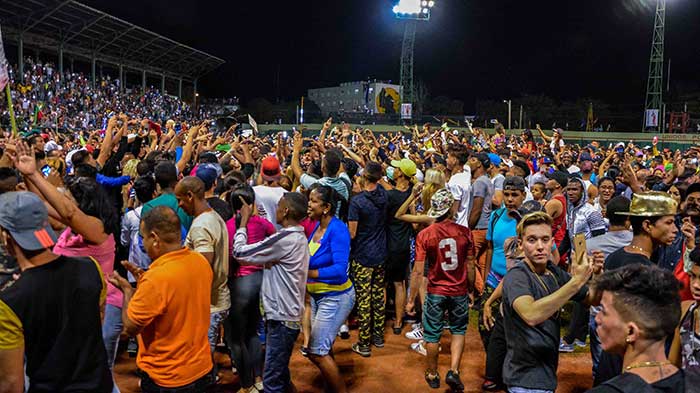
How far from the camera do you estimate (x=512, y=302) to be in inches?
124

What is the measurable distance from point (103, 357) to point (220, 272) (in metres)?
1.46

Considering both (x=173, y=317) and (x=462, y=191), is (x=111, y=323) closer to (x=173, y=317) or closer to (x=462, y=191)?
(x=173, y=317)

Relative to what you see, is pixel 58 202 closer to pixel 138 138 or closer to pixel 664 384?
pixel 664 384

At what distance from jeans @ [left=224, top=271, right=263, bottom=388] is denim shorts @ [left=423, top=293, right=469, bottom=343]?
5.13 feet

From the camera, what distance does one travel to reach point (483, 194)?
6930 mm

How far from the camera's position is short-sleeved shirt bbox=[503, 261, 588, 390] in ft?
10.4

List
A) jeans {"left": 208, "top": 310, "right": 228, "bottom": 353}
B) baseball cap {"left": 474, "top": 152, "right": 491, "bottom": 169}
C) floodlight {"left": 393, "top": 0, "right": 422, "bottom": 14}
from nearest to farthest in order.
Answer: jeans {"left": 208, "top": 310, "right": 228, "bottom": 353} → baseball cap {"left": 474, "top": 152, "right": 491, "bottom": 169} → floodlight {"left": 393, "top": 0, "right": 422, "bottom": 14}

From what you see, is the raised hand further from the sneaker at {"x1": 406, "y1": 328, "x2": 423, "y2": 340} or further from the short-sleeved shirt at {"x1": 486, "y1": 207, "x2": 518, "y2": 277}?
the sneaker at {"x1": 406, "y1": 328, "x2": 423, "y2": 340}

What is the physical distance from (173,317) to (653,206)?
3.00 meters

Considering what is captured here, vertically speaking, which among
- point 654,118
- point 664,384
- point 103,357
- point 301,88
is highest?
point 301,88

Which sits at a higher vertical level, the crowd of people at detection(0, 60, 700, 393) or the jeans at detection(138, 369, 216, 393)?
the crowd of people at detection(0, 60, 700, 393)

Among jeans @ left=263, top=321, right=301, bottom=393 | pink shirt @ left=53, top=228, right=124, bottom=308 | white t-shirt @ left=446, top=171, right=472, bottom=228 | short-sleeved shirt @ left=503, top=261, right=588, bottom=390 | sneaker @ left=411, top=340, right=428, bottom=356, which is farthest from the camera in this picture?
white t-shirt @ left=446, top=171, right=472, bottom=228

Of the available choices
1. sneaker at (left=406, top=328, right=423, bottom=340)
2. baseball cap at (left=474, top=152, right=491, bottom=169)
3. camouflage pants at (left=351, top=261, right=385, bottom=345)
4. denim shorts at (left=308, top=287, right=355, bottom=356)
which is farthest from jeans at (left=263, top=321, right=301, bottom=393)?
baseball cap at (left=474, top=152, right=491, bottom=169)

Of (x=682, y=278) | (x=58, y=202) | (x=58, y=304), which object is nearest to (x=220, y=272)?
(x=58, y=202)
